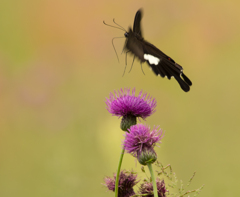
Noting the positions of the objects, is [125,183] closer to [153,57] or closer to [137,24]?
[153,57]

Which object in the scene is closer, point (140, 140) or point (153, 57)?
point (140, 140)

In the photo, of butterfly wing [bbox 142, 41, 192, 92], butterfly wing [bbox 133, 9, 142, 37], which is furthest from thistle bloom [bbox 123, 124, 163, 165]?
butterfly wing [bbox 133, 9, 142, 37]

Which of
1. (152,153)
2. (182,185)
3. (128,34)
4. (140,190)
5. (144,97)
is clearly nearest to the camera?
(182,185)

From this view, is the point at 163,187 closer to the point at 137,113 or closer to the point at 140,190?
the point at 140,190

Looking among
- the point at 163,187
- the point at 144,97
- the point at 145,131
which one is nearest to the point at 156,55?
the point at 144,97

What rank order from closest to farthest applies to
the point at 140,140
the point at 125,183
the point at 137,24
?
the point at 140,140
the point at 125,183
the point at 137,24

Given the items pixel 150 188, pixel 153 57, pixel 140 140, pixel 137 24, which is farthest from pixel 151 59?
pixel 150 188

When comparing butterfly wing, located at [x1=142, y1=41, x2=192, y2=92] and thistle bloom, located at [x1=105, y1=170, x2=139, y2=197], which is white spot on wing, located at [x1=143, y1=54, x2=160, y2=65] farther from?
thistle bloom, located at [x1=105, y1=170, x2=139, y2=197]

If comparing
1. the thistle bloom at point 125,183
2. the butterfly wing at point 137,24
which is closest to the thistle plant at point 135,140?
the thistle bloom at point 125,183
